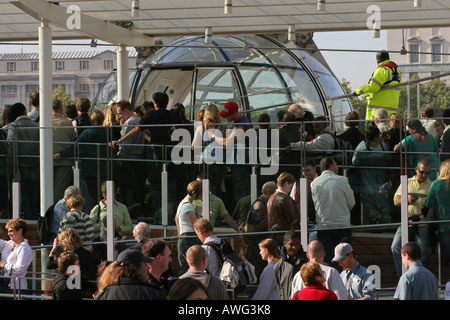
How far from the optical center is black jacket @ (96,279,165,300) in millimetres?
8742

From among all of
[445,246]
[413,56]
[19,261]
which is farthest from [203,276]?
[413,56]

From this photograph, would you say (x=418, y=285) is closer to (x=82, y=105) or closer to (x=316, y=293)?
(x=316, y=293)

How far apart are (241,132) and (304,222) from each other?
126cm

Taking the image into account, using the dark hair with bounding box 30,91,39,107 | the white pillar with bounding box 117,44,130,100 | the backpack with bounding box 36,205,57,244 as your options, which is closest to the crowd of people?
the backpack with bounding box 36,205,57,244

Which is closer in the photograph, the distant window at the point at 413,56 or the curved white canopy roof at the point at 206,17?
the curved white canopy roof at the point at 206,17

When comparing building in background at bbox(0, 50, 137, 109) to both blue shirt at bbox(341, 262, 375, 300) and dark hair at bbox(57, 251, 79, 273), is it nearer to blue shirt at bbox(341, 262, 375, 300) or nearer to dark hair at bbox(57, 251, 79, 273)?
dark hair at bbox(57, 251, 79, 273)

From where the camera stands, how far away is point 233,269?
11.6 meters

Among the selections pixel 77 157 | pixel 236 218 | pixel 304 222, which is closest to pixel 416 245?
pixel 304 222

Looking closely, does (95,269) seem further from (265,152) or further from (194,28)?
(194,28)

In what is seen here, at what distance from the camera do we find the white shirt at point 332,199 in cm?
1216

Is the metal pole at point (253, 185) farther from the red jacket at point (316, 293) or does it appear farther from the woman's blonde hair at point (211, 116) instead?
the red jacket at point (316, 293)

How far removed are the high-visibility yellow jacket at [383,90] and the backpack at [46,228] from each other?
5728mm

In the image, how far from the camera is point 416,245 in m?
11.2

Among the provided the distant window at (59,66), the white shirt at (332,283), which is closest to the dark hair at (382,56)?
the white shirt at (332,283)
